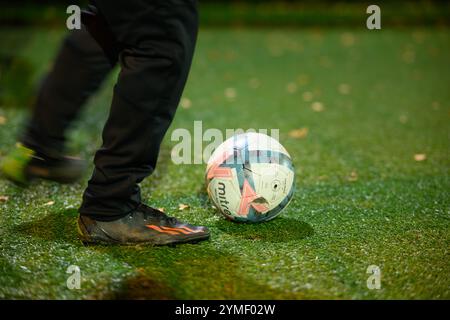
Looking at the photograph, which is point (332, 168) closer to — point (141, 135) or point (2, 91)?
point (141, 135)

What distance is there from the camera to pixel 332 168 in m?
3.34

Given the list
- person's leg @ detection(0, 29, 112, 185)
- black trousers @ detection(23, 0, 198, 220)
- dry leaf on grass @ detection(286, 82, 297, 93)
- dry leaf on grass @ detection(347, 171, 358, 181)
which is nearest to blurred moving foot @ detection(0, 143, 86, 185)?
person's leg @ detection(0, 29, 112, 185)

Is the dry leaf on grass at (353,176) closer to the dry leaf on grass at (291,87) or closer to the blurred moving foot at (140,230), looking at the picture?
the blurred moving foot at (140,230)

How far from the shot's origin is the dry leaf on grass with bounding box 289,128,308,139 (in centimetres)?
409

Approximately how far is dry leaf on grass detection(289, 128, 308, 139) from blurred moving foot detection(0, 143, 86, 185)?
2.10m

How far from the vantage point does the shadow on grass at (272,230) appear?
7.47ft

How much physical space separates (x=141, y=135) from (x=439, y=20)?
1038 centimetres

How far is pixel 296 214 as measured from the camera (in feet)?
8.43

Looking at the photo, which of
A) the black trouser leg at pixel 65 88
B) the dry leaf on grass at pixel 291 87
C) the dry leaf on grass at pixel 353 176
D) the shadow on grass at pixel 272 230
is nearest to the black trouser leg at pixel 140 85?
the black trouser leg at pixel 65 88

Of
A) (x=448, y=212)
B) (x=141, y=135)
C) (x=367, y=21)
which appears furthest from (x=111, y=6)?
(x=367, y=21)

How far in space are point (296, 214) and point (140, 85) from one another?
3.49ft

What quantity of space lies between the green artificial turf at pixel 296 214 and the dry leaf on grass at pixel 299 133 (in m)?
0.02

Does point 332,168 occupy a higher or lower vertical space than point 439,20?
lower

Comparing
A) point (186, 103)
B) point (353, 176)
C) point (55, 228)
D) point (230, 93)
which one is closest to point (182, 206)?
point (55, 228)
